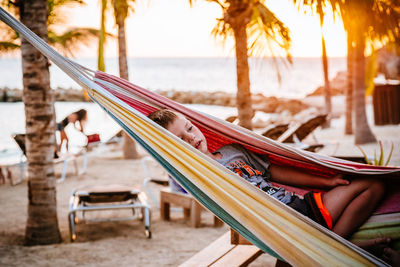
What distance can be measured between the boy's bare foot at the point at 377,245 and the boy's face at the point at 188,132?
2.71ft

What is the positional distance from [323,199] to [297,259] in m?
0.40

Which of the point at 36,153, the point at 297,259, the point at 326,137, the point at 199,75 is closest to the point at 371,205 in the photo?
the point at 297,259

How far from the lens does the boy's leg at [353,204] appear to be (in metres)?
1.69

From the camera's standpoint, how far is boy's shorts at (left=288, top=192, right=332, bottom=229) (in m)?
1.73

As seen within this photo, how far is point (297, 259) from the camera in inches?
58.7

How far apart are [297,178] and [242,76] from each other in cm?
216

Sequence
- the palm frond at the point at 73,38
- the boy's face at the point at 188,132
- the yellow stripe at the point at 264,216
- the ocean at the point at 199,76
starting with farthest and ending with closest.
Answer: the ocean at the point at 199,76 < the palm frond at the point at 73,38 < the boy's face at the point at 188,132 < the yellow stripe at the point at 264,216

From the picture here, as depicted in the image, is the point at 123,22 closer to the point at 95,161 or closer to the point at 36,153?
the point at 95,161

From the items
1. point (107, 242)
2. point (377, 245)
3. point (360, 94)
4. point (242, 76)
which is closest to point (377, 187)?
point (377, 245)

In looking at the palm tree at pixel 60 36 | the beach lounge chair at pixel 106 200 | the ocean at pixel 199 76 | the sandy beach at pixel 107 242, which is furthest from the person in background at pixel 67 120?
the ocean at pixel 199 76

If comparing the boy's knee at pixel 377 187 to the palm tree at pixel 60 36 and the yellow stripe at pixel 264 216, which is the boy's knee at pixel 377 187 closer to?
the yellow stripe at pixel 264 216

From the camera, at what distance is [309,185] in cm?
202

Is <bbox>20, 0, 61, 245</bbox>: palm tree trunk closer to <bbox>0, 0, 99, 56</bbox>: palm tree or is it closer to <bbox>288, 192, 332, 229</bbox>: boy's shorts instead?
<bbox>288, 192, 332, 229</bbox>: boy's shorts

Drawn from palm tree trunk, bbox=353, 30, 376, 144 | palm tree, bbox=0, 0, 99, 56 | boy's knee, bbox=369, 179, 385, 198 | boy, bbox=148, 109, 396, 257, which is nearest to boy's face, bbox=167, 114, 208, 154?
boy, bbox=148, 109, 396, 257
